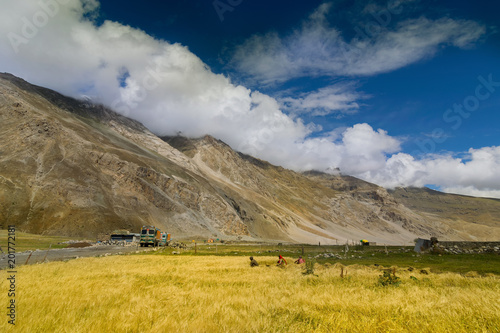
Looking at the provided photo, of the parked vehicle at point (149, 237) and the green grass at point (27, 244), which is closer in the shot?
the green grass at point (27, 244)

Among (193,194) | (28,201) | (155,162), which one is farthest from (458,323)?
(155,162)

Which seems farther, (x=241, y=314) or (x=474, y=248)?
(x=474, y=248)

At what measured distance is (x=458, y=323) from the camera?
5.70 metres

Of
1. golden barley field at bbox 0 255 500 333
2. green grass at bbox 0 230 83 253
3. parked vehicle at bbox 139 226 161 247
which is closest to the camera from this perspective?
golden barley field at bbox 0 255 500 333

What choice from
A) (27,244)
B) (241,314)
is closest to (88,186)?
(27,244)

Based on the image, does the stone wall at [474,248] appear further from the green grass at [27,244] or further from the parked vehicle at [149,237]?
the green grass at [27,244]

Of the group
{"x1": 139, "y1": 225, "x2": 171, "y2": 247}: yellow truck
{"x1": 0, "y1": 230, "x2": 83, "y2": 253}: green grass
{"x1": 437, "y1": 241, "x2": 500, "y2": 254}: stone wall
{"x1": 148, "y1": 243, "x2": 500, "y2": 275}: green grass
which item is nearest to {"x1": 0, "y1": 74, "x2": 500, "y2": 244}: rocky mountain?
{"x1": 0, "y1": 230, "x2": 83, "y2": 253}: green grass

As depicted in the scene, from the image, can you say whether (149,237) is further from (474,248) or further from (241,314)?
(241,314)

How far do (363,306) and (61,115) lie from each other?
478 feet

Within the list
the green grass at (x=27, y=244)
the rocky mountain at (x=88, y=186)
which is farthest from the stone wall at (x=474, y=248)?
the rocky mountain at (x=88, y=186)

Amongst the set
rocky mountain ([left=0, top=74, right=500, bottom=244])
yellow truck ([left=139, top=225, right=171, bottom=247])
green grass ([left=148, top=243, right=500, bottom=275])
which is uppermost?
rocky mountain ([left=0, top=74, right=500, bottom=244])

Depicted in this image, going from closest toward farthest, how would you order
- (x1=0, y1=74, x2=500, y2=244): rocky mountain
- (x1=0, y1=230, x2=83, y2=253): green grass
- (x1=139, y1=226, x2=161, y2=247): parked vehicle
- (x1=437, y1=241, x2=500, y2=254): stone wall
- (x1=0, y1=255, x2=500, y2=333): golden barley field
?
(x1=0, y1=255, x2=500, y2=333): golden barley field < (x1=437, y1=241, x2=500, y2=254): stone wall < (x1=0, y1=230, x2=83, y2=253): green grass < (x1=139, y1=226, x2=161, y2=247): parked vehicle < (x1=0, y1=74, x2=500, y2=244): rocky mountain

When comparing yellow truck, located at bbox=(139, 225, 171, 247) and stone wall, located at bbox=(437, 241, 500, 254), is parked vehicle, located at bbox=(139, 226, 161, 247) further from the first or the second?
stone wall, located at bbox=(437, 241, 500, 254)

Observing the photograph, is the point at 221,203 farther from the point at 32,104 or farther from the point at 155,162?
the point at 32,104
